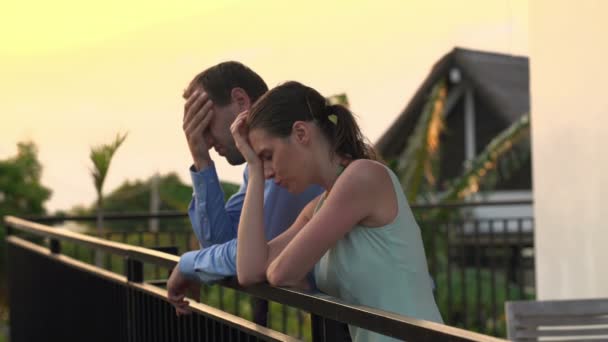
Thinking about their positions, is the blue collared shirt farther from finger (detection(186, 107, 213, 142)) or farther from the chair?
the chair

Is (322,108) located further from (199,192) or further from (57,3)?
(57,3)

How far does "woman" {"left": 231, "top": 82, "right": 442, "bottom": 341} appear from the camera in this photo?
2.47 metres

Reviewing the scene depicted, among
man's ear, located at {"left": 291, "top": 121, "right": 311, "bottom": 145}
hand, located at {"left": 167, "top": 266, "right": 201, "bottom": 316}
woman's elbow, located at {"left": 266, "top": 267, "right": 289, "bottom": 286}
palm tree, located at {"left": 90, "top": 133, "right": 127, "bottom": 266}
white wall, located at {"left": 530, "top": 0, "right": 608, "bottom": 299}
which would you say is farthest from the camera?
palm tree, located at {"left": 90, "top": 133, "right": 127, "bottom": 266}

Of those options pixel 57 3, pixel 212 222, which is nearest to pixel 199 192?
pixel 212 222

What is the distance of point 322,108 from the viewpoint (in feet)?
8.75

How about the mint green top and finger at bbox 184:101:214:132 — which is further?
finger at bbox 184:101:214:132

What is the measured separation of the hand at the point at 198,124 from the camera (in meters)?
3.05

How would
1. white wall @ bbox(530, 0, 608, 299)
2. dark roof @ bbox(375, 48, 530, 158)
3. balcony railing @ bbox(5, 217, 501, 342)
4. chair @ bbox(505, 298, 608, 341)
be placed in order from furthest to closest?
dark roof @ bbox(375, 48, 530, 158)
white wall @ bbox(530, 0, 608, 299)
chair @ bbox(505, 298, 608, 341)
balcony railing @ bbox(5, 217, 501, 342)

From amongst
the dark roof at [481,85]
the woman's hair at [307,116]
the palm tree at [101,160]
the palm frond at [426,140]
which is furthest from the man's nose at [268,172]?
the dark roof at [481,85]

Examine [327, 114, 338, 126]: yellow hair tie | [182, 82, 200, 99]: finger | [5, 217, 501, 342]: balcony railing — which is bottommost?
[5, 217, 501, 342]: balcony railing

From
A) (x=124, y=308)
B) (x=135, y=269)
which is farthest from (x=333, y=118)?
(x=124, y=308)

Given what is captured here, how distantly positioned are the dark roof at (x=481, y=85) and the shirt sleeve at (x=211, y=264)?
20.3 meters

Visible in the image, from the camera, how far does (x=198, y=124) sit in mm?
3059

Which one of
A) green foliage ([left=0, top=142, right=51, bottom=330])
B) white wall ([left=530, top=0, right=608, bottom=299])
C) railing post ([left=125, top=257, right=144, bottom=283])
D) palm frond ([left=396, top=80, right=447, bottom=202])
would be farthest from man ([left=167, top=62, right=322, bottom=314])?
green foliage ([left=0, top=142, right=51, bottom=330])
